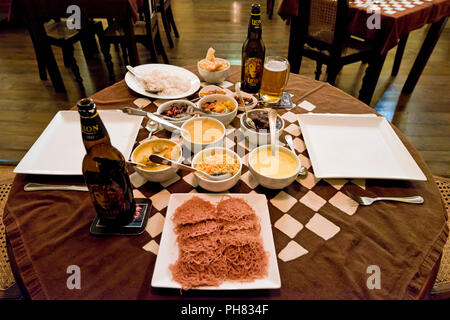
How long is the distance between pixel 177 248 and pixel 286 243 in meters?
0.34

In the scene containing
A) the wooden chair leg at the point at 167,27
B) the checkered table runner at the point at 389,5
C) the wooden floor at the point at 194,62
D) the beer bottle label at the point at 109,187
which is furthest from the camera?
the wooden chair leg at the point at 167,27

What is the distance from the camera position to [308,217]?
96 cm

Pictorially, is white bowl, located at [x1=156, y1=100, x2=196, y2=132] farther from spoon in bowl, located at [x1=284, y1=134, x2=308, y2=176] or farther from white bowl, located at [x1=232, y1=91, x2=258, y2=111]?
spoon in bowl, located at [x1=284, y1=134, x2=308, y2=176]

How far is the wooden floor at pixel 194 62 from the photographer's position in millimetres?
2779

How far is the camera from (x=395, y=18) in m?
2.33

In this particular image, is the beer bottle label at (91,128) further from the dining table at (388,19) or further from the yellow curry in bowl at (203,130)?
the dining table at (388,19)

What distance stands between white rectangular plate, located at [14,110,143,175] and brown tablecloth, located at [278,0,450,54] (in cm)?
225

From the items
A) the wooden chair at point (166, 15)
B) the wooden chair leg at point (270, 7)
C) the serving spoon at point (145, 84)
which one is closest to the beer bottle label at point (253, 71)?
the serving spoon at point (145, 84)

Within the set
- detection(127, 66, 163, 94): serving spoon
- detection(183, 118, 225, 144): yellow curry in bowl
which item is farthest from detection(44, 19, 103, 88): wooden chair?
detection(183, 118, 225, 144): yellow curry in bowl

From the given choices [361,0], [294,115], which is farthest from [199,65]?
[361,0]

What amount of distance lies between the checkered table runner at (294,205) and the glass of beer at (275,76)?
42 cm
